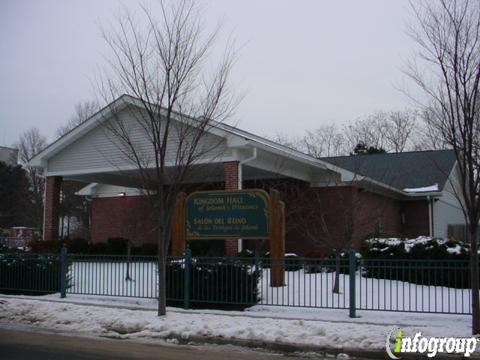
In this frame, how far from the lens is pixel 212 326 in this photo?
10.9 metres

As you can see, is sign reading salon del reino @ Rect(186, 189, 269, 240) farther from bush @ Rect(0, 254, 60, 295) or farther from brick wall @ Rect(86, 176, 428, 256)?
brick wall @ Rect(86, 176, 428, 256)

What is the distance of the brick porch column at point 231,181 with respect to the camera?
19578mm

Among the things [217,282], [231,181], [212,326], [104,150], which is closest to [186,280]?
[217,282]

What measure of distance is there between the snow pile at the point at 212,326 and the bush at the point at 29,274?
245 cm

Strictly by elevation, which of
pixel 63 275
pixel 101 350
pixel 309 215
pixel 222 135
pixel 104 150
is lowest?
pixel 101 350

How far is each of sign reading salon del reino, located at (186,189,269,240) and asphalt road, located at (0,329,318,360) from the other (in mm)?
5375

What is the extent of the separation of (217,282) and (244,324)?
242 cm

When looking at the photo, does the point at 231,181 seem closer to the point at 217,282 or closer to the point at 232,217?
the point at 232,217

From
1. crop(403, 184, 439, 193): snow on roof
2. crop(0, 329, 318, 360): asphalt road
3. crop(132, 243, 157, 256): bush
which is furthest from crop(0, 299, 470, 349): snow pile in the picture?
crop(403, 184, 439, 193): snow on roof

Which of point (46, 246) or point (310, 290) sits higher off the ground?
point (46, 246)


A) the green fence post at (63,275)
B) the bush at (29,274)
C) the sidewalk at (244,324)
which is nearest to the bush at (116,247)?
the bush at (29,274)

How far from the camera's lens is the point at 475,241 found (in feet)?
33.3

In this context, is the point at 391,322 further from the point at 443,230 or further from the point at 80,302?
the point at 443,230

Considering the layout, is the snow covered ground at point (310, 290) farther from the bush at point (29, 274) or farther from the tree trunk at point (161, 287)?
the tree trunk at point (161, 287)
